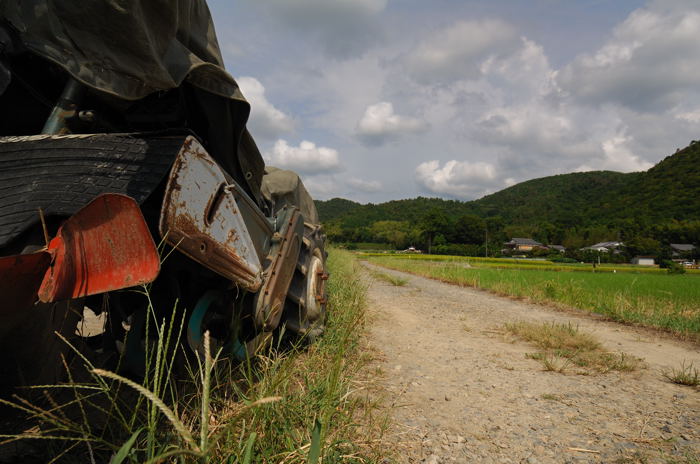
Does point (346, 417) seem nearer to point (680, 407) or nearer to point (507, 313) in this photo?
point (680, 407)

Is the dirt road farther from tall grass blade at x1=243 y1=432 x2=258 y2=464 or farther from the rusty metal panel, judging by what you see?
the rusty metal panel

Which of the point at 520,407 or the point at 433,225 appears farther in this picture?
the point at 433,225

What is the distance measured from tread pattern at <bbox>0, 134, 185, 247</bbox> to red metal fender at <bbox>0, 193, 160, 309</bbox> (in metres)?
0.15

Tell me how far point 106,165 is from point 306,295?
1.75 m

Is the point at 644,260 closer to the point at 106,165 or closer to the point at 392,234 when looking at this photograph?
the point at 392,234

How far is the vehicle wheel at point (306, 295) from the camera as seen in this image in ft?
8.09

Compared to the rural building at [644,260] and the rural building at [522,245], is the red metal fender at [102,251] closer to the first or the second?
the rural building at [644,260]

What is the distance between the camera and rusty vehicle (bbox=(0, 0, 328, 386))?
815mm

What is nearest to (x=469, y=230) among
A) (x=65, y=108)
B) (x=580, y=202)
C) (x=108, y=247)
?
(x=580, y=202)

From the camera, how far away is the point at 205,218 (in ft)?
3.81

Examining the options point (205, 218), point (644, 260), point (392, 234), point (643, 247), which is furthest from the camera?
point (392, 234)

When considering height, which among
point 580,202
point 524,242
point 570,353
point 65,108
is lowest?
point 524,242

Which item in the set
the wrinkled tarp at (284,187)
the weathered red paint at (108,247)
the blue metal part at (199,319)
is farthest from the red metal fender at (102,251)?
the wrinkled tarp at (284,187)

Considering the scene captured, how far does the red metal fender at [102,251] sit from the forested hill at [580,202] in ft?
191
